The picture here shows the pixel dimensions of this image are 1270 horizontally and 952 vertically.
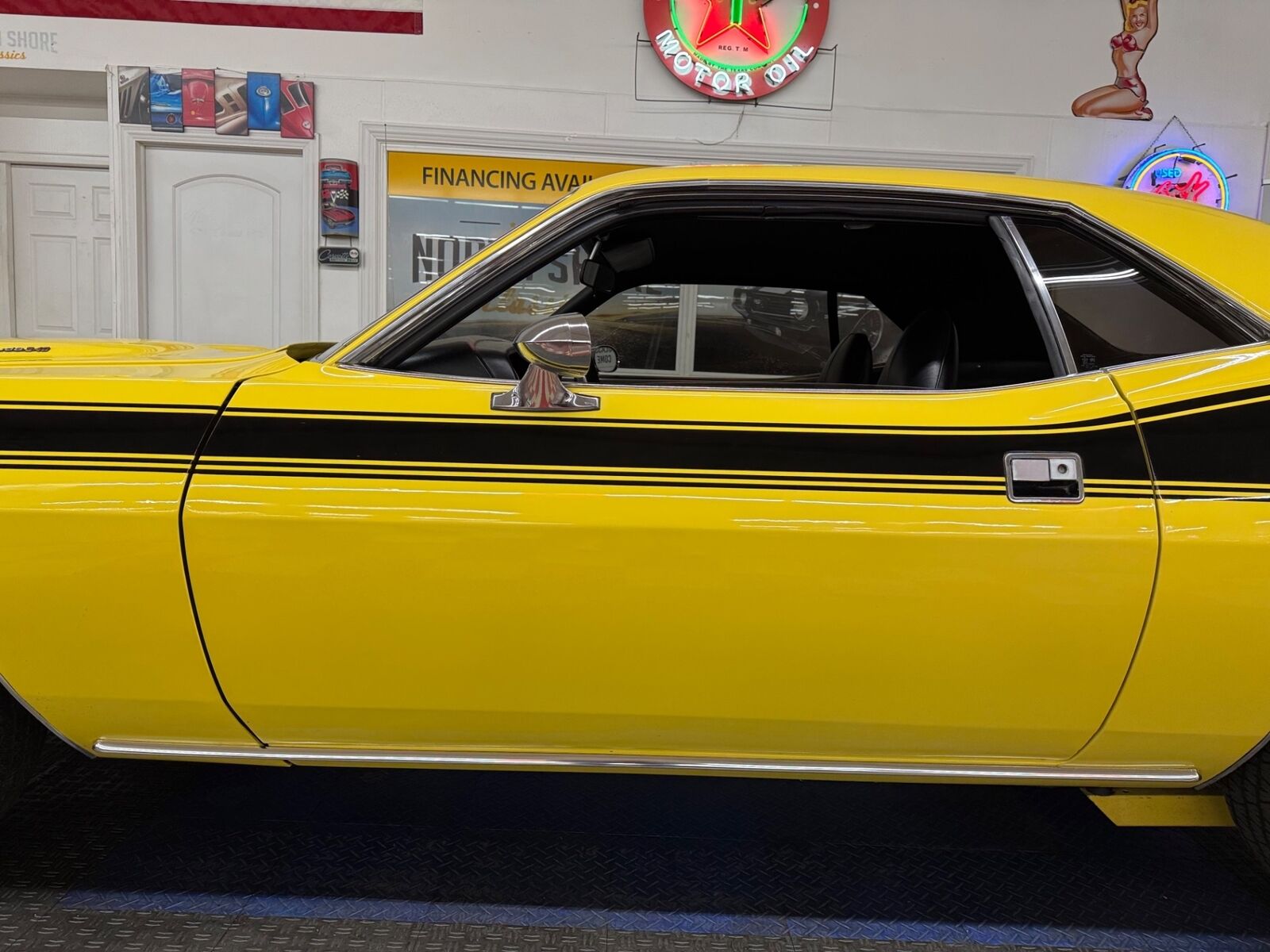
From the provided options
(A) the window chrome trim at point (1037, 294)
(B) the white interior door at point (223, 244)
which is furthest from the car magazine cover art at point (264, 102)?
(A) the window chrome trim at point (1037, 294)

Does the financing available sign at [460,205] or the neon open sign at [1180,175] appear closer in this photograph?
the financing available sign at [460,205]

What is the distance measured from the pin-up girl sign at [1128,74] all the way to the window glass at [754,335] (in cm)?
281

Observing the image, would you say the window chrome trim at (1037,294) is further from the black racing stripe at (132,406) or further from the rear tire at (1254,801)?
the black racing stripe at (132,406)

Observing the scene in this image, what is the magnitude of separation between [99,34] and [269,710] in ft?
18.1

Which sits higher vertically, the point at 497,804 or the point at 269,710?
the point at 269,710

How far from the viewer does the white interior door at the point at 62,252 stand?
6336 mm

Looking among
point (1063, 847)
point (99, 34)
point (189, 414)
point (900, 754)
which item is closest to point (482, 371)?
point (189, 414)

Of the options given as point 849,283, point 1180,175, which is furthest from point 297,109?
point 1180,175

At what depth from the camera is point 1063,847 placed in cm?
227

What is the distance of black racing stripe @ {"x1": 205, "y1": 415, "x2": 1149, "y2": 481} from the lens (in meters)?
1.66

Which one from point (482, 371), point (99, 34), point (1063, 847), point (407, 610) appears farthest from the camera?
point (99, 34)

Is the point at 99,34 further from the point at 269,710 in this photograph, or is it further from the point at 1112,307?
the point at 1112,307

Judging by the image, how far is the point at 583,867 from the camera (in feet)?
6.89

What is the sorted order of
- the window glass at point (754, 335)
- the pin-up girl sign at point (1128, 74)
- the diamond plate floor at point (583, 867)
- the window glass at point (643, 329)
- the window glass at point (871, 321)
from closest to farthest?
1. the diamond plate floor at point (583, 867)
2. the window glass at point (871, 321)
3. the window glass at point (754, 335)
4. the window glass at point (643, 329)
5. the pin-up girl sign at point (1128, 74)
